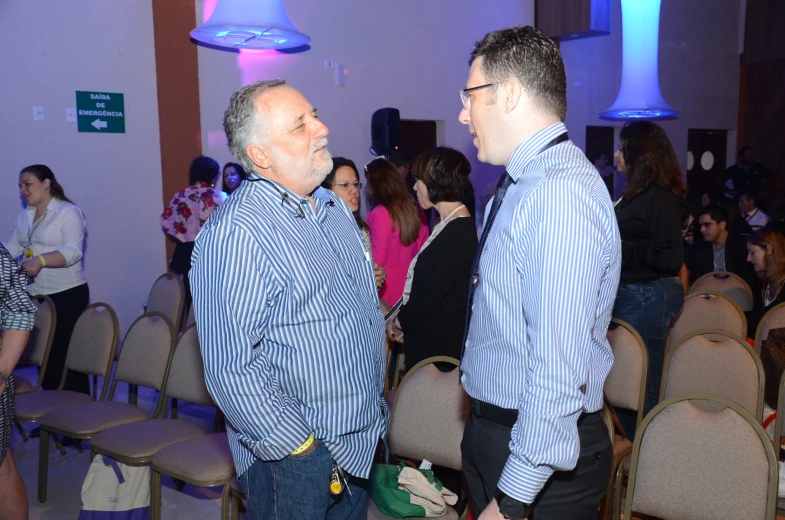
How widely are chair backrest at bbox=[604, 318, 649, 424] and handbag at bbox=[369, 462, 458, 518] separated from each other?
3.20 ft

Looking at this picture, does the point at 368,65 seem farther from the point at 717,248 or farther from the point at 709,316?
the point at 709,316

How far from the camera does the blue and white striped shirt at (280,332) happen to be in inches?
61.1

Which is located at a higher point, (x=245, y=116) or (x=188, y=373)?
(x=245, y=116)

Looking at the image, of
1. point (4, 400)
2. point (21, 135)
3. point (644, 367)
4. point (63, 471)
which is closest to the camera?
point (4, 400)

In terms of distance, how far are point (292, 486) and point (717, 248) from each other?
4.95m

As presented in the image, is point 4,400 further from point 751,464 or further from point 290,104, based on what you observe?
point 751,464

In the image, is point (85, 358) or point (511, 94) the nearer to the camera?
point (511, 94)

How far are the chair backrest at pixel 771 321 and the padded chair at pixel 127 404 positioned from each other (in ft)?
9.97

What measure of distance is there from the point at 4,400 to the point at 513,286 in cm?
193

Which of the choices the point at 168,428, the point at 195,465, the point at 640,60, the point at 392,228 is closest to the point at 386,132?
the point at 640,60

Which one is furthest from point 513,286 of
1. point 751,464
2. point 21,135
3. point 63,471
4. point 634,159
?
point 21,135

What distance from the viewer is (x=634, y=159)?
3330 mm

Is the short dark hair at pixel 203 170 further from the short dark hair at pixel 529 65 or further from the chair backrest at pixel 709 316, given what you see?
the short dark hair at pixel 529 65

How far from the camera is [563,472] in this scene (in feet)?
4.62
